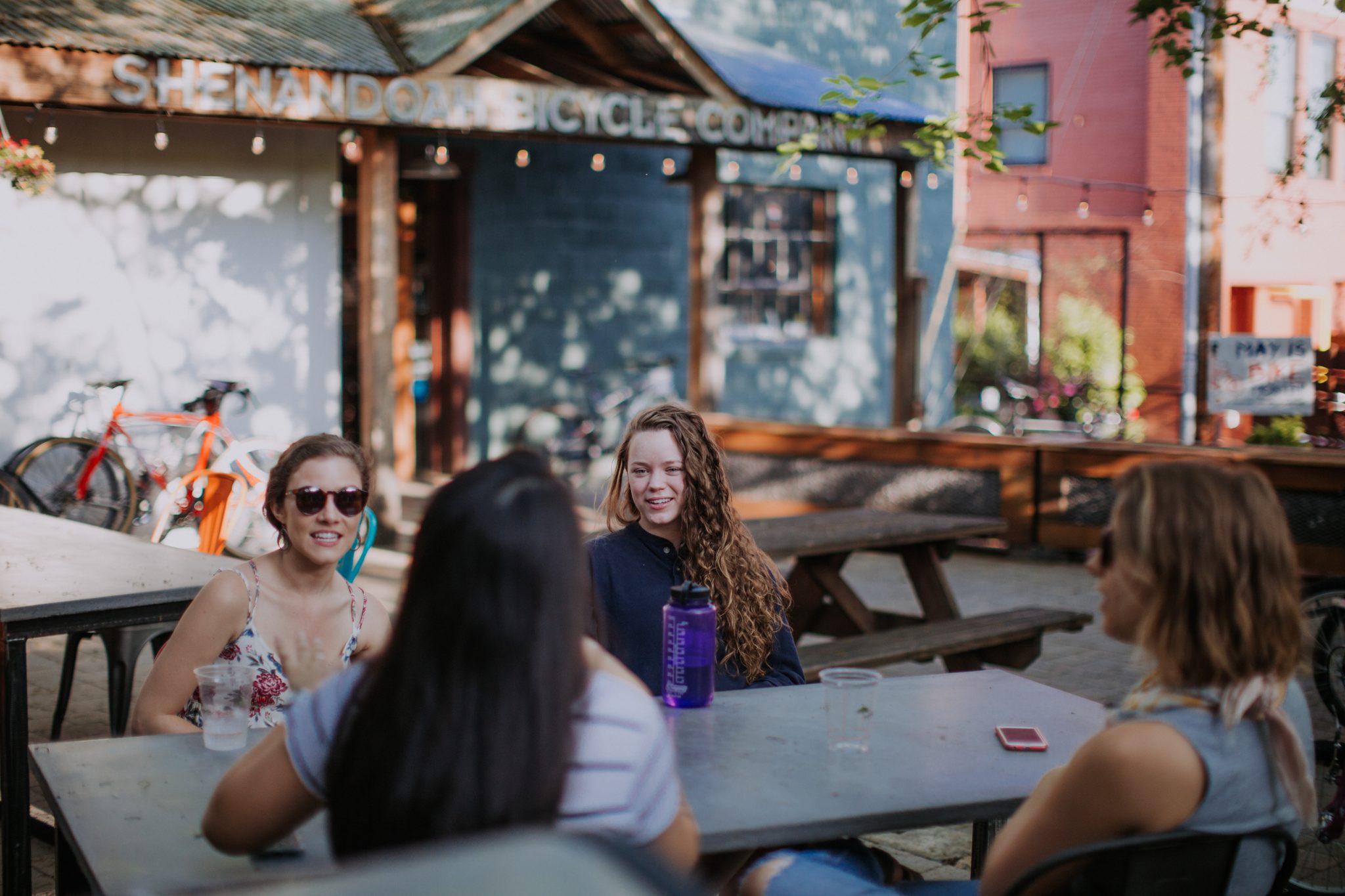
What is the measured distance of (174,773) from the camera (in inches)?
104

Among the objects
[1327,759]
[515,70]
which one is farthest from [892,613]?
[515,70]

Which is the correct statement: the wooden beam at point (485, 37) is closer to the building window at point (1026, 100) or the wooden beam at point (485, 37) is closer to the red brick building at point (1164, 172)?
the red brick building at point (1164, 172)

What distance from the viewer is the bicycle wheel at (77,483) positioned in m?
8.74

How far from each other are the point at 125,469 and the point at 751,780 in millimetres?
7136

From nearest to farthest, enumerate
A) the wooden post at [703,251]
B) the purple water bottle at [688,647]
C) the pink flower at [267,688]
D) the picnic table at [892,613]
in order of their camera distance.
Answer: the purple water bottle at [688,647]
the pink flower at [267,688]
the picnic table at [892,613]
the wooden post at [703,251]

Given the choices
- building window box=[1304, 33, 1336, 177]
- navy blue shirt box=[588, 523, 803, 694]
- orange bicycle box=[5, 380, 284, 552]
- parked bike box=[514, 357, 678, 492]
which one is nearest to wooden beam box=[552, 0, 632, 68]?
parked bike box=[514, 357, 678, 492]

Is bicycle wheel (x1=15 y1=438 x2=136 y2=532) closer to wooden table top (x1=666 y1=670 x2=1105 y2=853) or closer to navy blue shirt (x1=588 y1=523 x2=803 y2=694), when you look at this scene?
navy blue shirt (x1=588 y1=523 x2=803 y2=694)

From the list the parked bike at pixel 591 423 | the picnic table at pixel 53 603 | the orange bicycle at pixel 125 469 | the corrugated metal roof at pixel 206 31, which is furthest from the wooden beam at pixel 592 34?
the picnic table at pixel 53 603

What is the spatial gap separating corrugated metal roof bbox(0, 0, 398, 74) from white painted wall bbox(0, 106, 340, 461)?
703 millimetres

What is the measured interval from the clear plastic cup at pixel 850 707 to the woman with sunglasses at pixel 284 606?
1.10 metres

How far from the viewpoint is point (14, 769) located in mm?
3789

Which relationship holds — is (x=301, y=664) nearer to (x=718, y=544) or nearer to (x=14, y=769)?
(x=718, y=544)

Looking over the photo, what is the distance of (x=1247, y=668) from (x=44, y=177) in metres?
7.12

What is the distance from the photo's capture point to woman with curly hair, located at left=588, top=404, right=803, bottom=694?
362 cm
